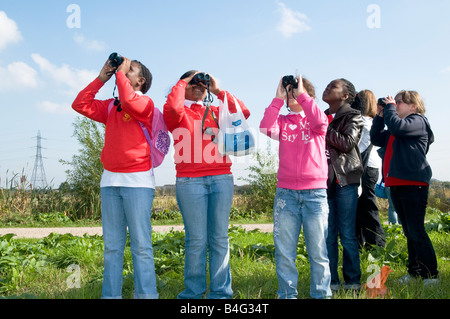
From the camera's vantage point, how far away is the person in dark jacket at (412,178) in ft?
11.7

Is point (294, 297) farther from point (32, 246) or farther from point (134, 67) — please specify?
point (32, 246)

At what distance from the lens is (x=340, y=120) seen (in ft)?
11.2

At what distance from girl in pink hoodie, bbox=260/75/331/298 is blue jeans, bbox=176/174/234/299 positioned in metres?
0.42

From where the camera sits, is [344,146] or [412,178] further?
[412,178]

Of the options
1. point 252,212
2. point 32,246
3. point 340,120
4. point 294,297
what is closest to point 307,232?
point 294,297

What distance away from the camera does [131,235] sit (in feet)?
9.59

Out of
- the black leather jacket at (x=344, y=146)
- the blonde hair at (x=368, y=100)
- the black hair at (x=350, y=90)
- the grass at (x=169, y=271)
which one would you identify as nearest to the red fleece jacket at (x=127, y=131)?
the grass at (x=169, y=271)

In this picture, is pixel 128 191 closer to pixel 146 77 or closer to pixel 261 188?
pixel 146 77

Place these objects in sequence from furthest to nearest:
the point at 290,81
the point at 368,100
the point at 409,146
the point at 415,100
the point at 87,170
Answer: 1. the point at 87,170
2. the point at 368,100
3. the point at 415,100
4. the point at 409,146
5. the point at 290,81

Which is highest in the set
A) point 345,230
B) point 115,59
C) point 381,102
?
point 115,59

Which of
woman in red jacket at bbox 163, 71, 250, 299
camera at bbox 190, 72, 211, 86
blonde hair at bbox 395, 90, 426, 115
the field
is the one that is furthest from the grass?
camera at bbox 190, 72, 211, 86

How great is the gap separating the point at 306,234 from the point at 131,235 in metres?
1.32

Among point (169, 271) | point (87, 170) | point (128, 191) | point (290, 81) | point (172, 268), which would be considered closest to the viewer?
point (128, 191)

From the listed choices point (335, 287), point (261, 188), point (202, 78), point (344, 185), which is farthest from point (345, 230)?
point (261, 188)
